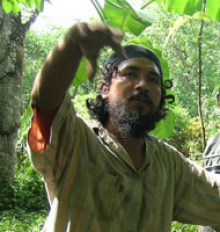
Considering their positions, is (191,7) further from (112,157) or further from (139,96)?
(112,157)

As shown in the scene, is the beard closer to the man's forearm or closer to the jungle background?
the jungle background

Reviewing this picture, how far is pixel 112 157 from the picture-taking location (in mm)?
1506

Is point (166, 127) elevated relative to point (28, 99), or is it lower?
elevated

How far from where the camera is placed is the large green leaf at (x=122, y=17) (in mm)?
2041

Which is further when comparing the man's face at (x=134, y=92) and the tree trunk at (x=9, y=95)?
the tree trunk at (x=9, y=95)

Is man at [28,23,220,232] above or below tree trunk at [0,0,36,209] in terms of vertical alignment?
above

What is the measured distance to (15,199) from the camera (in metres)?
4.51

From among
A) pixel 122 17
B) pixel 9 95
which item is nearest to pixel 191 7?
pixel 122 17

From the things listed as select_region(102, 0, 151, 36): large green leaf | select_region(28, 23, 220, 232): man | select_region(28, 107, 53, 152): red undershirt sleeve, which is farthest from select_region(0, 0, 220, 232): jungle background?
select_region(28, 107, 53, 152): red undershirt sleeve

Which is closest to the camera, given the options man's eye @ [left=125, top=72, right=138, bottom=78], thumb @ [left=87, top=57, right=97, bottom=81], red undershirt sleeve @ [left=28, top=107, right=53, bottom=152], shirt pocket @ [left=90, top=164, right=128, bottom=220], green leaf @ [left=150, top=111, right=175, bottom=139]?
thumb @ [left=87, top=57, right=97, bottom=81]

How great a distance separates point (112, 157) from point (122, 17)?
0.85 metres

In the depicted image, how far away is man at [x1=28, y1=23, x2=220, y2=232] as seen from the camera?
3.99 ft

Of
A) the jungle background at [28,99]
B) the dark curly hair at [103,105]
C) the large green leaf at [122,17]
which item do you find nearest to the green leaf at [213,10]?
the jungle background at [28,99]

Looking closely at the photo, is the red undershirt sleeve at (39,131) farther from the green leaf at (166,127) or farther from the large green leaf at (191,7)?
the green leaf at (166,127)
